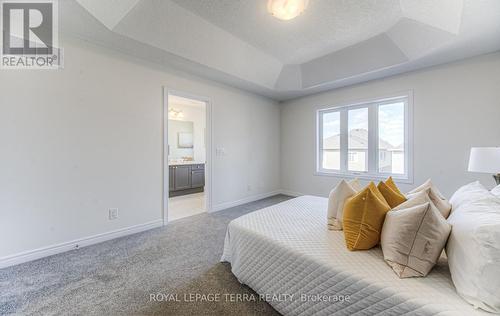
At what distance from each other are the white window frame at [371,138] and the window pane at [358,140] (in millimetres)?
68

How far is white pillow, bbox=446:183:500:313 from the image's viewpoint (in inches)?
29.9

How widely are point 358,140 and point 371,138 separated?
0.79 ft

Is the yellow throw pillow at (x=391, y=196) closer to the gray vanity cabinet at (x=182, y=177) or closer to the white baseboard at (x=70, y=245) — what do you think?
the white baseboard at (x=70, y=245)

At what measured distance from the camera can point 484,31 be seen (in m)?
2.13

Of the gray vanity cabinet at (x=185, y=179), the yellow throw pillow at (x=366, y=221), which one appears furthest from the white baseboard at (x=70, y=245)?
the yellow throw pillow at (x=366, y=221)

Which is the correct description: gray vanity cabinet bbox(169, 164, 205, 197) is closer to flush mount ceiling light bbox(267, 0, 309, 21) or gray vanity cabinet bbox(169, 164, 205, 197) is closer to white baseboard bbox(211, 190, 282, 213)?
white baseboard bbox(211, 190, 282, 213)

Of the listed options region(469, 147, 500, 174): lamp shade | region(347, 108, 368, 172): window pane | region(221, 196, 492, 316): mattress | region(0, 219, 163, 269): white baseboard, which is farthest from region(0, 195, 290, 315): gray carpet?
region(347, 108, 368, 172): window pane

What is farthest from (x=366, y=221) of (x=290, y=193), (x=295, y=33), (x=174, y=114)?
(x=174, y=114)

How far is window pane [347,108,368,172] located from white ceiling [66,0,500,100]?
0.72m

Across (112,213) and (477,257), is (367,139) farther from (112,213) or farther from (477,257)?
(112,213)

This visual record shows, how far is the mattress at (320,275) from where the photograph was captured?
0.89 m

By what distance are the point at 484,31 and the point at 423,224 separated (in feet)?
8.68

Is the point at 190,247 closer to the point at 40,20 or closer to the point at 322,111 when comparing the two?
the point at 40,20

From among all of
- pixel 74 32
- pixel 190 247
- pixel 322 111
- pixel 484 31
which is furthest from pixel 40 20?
pixel 484 31
